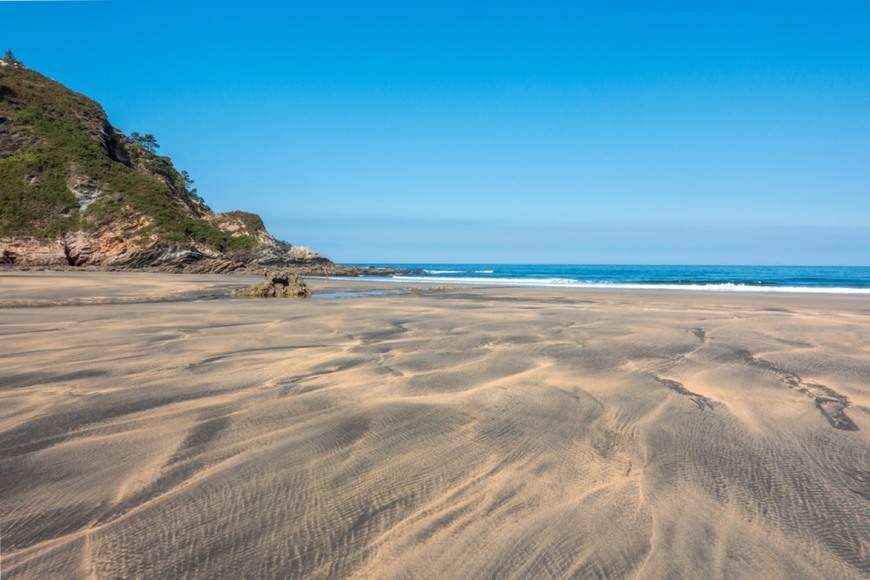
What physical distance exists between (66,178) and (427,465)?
49.4m

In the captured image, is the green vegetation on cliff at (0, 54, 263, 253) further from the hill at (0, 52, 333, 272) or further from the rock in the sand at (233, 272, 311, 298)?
the rock in the sand at (233, 272, 311, 298)

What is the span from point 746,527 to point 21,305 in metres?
13.3

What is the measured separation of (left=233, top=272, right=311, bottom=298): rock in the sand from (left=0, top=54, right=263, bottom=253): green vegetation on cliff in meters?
28.7

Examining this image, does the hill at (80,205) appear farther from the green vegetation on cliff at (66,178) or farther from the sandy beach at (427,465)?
the sandy beach at (427,465)

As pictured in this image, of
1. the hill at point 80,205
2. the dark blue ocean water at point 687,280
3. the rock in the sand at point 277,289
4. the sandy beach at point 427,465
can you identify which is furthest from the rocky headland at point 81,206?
the sandy beach at point 427,465

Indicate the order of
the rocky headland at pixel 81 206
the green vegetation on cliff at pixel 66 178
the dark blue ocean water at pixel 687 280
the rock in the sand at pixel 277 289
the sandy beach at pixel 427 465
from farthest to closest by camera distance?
1. the green vegetation on cliff at pixel 66 178
2. the rocky headland at pixel 81 206
3. the dark blue ocean water at pixel 687 280
4. the rock in the sand at pixel 277 289
5. the sandy beach at pixel 427 465

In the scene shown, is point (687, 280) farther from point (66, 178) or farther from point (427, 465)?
point (66, 178)

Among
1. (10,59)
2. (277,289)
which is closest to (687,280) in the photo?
(277,289)

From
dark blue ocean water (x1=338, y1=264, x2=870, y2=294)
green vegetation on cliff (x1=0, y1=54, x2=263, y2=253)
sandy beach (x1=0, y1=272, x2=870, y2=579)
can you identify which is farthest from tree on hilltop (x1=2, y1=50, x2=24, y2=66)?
sandy beach (x1=0, y1=272, x2=870, y2=579)

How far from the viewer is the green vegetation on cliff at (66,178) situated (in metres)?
36.5

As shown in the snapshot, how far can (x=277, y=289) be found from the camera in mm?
14570

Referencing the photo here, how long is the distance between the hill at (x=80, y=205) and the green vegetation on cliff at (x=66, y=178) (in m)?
0.07

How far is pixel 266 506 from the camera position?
1933mm

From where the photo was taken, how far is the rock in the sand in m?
14.3
